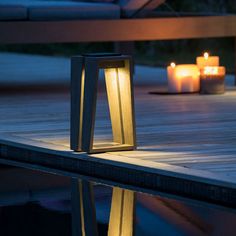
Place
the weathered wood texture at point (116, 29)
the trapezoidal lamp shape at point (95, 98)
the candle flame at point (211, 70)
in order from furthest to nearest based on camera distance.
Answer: the weathered wood texture at point (116, 29) → the candle flame at point (211, 70) → the trapezoidal lamp shape at point (95, 98)

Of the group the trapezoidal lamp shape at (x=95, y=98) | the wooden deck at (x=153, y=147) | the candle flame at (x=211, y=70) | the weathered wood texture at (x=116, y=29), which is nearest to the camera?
the wooden deck at (x=153, y=147)

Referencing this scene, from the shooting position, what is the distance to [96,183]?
15.9 feet

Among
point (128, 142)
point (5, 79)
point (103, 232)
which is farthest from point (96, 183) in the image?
point (5, 79)

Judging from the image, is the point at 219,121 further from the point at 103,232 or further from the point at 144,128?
the point at 103,232

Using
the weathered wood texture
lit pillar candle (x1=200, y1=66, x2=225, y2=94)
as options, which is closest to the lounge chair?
the weathered wood texture

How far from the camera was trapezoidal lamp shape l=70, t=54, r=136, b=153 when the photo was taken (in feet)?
16.1

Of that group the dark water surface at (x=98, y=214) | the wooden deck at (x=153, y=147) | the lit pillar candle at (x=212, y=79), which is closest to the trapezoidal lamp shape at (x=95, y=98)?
the wooden deck at (x=153, y=147)

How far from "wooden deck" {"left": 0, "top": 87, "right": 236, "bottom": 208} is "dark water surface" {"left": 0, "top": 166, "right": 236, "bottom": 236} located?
3.6 inches

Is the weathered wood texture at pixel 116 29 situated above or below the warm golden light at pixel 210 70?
above

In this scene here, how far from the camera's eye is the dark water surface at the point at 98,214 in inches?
153

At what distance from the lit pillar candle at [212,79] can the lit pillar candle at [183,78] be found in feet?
0.27

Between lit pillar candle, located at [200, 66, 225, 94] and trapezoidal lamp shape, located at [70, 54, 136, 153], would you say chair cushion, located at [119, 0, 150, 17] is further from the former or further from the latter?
trapezoidal lamp shape, located at [70, 54, 136, 153]

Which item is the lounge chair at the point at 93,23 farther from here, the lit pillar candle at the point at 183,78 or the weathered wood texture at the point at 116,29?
the lit pillar candle at the point at 183,78

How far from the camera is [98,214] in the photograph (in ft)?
13.9
